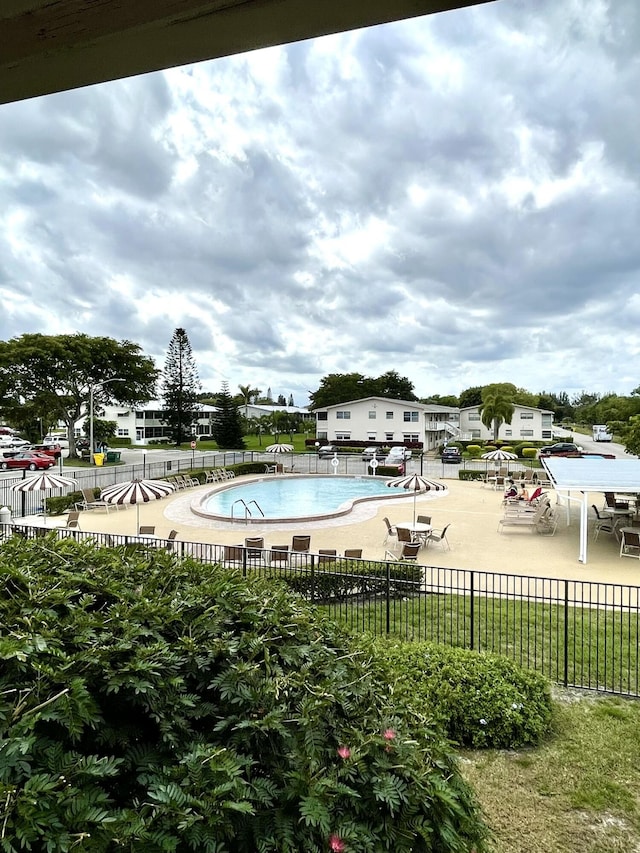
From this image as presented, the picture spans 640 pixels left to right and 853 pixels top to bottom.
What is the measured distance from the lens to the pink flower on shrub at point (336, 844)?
1708 mm

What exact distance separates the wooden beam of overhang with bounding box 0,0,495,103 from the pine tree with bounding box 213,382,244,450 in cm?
6318

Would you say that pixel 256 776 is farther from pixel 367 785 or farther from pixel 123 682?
pixel 123 682

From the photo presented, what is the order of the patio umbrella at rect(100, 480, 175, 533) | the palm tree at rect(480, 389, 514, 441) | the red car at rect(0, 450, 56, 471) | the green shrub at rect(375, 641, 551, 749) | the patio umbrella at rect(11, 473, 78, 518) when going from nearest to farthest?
1. the green shrub at rect(375, 641, 551, 749)
2. the patio umbrella at rect(100, 480, 175, 533)
3. the patio umbrella at rect(11, 473, 78, 518)
4. the red car at rect(0, 450, 56, 471)
5. the palm tree at rect(480, 389, 514, 441)

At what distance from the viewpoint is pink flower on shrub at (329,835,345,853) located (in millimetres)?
1708

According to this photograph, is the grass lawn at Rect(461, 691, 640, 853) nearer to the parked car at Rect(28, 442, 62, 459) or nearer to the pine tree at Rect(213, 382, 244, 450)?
the parked car at Rect(28, 442, 62, 459)

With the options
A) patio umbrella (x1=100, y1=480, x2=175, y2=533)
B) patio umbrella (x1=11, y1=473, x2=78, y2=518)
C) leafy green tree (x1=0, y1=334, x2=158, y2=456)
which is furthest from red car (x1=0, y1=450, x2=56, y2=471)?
patio umbrella (x1=100, y1=480, x2=175, y2=533)

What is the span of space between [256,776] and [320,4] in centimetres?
261

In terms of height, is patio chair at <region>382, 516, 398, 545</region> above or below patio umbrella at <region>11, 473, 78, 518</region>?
below

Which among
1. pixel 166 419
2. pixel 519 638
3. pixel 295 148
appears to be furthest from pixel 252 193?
pixel 166 419

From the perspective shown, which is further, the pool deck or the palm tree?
the palm tree

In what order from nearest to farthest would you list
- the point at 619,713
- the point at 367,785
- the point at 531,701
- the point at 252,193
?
the point at 367,785
the point at 531,701
the point at 619,713
the point at 252,193

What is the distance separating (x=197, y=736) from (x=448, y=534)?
1725 centimetres

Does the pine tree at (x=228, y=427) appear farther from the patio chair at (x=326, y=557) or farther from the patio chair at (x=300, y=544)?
the patio chair at (x=326, y=557)

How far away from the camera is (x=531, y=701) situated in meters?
5.79
